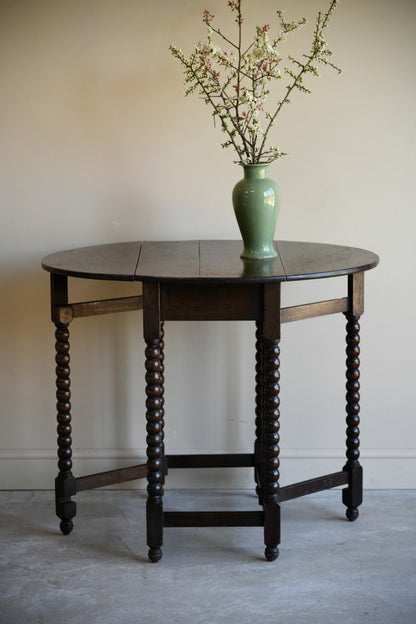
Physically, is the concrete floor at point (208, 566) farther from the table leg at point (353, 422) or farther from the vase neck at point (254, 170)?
the vase neck at point (254, 170)

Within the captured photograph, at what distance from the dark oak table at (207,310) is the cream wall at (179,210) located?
8.7 inches

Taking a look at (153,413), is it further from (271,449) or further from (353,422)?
(353,422)

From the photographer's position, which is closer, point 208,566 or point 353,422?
point 208,566

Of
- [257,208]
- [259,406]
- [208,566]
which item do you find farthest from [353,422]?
[257,208]

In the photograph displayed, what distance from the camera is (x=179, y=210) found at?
3225 mm

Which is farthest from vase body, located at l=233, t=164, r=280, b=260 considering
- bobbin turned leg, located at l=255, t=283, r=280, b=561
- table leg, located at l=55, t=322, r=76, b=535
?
table leg, located at l=55, t=322, r=76, b=535

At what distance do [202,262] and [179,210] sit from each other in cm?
59

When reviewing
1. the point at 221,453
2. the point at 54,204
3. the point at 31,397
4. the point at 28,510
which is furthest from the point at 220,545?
the point at 54,204

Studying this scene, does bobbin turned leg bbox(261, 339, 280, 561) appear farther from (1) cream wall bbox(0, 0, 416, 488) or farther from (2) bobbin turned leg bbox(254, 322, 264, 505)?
(1) cream wall bbox(0, 0, 416, 488)

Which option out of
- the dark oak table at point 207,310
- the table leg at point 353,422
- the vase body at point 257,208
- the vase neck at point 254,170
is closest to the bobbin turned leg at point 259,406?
the dark oak table at point 207,310

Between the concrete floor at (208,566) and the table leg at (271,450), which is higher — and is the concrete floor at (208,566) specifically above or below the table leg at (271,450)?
below

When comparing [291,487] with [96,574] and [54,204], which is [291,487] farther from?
[54,204]

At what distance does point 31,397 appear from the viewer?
10.9 ft

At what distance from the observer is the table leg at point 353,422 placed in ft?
9.56
